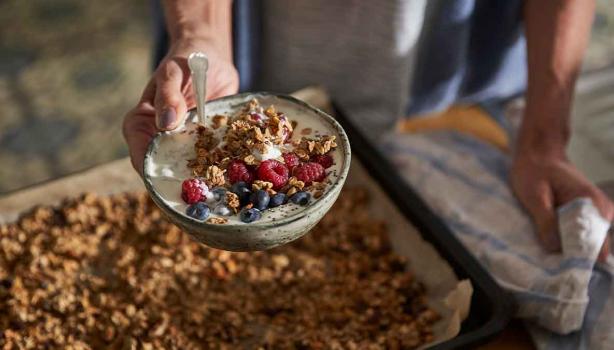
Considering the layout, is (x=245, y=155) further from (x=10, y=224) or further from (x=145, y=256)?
(x=10, y=224)

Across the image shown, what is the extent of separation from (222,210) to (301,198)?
3.3 inches

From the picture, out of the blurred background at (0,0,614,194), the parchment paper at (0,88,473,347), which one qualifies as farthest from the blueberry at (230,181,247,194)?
the blurred background at (0,0,614,194)

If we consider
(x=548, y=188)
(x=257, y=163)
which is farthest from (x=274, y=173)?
(x=548, y=188)

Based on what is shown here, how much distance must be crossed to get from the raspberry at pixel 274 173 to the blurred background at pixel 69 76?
1228mm

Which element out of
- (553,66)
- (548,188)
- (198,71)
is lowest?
(548,188)

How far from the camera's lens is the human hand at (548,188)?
1.08 m

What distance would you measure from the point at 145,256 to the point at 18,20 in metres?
1.68

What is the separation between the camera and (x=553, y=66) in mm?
1179

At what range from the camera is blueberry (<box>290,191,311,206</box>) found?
795mm

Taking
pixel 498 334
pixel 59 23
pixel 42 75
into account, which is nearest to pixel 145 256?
pixel 498 334

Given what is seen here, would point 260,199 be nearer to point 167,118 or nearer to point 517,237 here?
point 167,118

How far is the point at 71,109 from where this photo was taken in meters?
2.16

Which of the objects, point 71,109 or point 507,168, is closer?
point 507,168

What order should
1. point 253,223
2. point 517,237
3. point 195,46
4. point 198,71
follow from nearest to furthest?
point 253,223 → point 198,71 → point 195,46 → point 517,237
